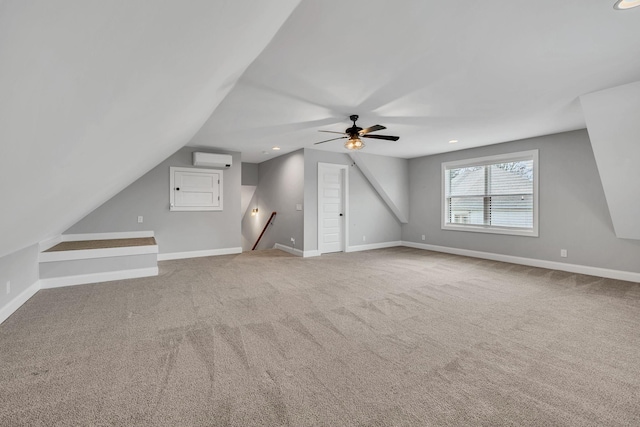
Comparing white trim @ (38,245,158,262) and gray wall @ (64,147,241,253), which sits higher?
gray wall @ (64,147,241,253)

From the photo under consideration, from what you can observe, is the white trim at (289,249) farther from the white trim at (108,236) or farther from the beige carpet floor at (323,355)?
the white trim at (108,236)

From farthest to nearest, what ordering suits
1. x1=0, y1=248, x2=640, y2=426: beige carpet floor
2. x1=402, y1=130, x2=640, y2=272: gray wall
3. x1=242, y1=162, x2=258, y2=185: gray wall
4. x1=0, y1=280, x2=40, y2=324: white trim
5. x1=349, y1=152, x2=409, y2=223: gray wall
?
x1=242, y1=162, x2=258, y2=185: gray wall < x1=349, y1=152, x2=409, y2=223: gray wall < x1=402, y1=130, x2=640, y2=272: gray wall < x1=0, y1=280, x2=40, y2=324: white trim < x1=0, y1=248, x2=640, y2=426: beige carpet floor

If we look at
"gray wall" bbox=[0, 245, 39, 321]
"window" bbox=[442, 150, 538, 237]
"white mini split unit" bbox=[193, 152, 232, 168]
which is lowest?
"gray wall" bbox=[0, 245, 39, 321]

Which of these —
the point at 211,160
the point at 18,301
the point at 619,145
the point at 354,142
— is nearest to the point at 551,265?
the point at 619,145

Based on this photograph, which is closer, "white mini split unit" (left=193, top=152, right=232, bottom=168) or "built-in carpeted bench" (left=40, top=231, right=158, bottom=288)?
"built-in carpeted bench" (left=40, top=231, right=158, bottom=288)

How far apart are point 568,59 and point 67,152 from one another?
375 centimetres

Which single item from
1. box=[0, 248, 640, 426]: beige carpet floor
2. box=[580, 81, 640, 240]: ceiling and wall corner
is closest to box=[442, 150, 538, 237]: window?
box=[580, 81, 640, 240]: ceiling and wall corner

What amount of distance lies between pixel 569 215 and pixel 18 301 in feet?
26.0

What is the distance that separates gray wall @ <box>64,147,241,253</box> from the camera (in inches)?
211

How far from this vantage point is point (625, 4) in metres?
1.79

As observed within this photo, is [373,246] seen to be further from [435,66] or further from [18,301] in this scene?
[18,301]

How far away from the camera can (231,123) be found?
4.30 meters

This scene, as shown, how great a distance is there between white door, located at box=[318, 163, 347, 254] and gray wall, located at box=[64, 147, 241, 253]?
193 cm

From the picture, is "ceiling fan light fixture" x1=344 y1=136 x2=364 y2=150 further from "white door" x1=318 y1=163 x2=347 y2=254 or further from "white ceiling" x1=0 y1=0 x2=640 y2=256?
"white door" x1=318 y1=163 x2=347 y2=254
